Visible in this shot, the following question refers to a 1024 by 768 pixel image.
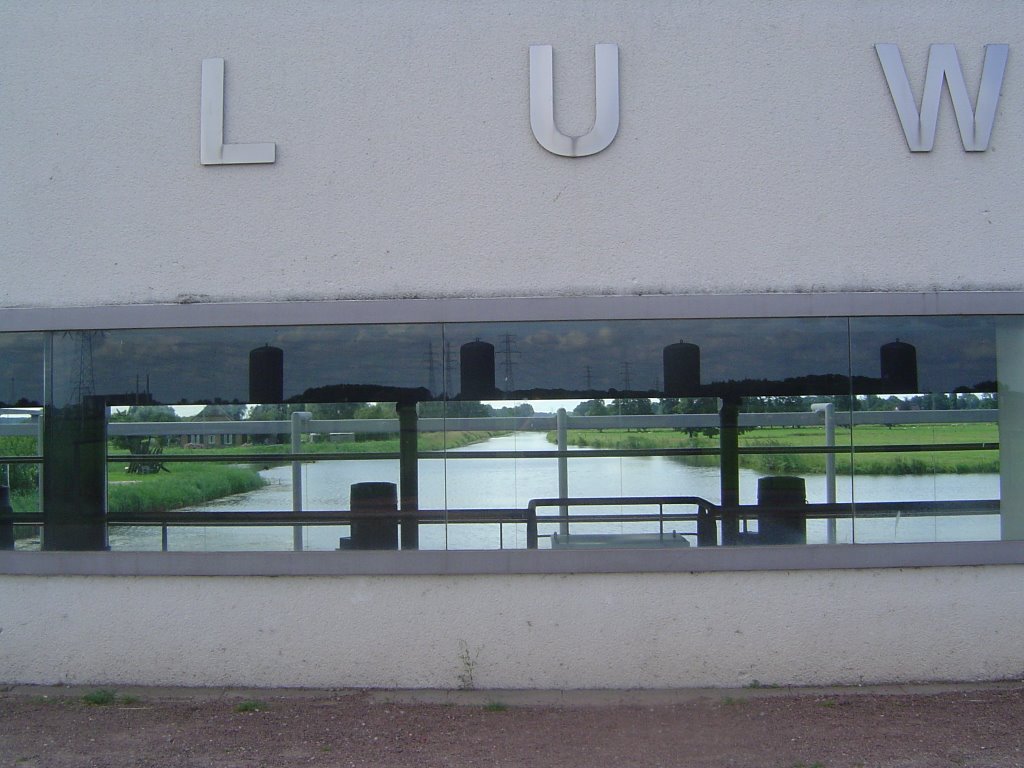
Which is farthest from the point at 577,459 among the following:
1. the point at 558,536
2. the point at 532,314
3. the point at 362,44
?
the point at 362,44

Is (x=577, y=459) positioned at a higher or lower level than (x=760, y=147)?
lower

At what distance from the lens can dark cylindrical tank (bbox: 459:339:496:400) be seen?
6012 millimetres

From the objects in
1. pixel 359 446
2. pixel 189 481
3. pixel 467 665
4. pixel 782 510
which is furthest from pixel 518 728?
pixel 189 481

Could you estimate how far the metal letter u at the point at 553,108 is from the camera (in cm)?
597

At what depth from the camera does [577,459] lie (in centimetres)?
606

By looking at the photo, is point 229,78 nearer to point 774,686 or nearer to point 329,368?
point 329,368

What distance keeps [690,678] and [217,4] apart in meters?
5.58

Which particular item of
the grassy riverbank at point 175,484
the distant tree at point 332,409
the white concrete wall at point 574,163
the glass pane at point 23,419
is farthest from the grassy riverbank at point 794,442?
the glass pane at point 23,419

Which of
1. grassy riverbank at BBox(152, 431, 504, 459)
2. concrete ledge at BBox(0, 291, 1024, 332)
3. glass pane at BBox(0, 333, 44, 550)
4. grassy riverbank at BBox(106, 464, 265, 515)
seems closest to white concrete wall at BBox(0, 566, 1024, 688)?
grassy riverbank at BBox(106, 464, 265, 515)

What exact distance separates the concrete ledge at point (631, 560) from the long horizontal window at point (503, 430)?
0.12 m

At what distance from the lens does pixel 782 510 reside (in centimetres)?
612

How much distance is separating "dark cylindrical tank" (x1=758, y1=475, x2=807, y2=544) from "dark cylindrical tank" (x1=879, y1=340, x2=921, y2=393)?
0.89 metres

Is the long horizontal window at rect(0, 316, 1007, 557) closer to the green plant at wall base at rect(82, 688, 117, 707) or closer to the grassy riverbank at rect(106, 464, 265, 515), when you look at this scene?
the grassy riverbank at rect(106, 464, 265, 515)

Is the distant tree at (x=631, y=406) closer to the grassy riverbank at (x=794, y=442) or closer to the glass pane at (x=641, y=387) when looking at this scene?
the glass pane at (x=641, y=387)
